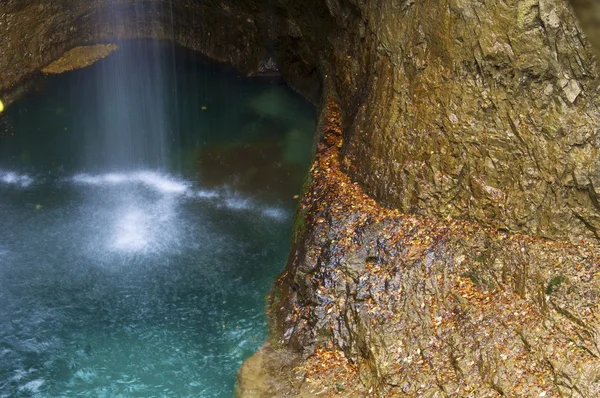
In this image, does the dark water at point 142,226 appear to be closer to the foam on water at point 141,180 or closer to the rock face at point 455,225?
the foam on water at point 141,180

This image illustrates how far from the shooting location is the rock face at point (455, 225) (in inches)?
386

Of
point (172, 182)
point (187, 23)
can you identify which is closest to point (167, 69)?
point (187, 23)

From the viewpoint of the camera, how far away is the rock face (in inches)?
386

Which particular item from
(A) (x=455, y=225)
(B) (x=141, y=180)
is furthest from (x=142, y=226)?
(A) (x=455, y=225)

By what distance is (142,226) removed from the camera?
45.5 feet

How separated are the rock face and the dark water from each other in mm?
1119

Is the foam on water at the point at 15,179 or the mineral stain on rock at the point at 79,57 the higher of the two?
the mineral stain on rock at the point at 79,57

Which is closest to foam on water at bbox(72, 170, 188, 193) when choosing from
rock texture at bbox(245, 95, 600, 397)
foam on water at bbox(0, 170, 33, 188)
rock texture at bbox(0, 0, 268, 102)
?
foam on water at bbox(0, 170, 33, 188)

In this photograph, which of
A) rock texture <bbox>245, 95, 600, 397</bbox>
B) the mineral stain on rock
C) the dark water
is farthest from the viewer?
the mineral stain on rock

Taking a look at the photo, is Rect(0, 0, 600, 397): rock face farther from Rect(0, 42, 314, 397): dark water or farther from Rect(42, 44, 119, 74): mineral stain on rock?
Rect(42, 44, 119, 74): mineral stain on rock

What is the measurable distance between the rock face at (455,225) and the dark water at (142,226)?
1.12m

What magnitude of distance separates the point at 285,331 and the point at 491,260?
3.57 m

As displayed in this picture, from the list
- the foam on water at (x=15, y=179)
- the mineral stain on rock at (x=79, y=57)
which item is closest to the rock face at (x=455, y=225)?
the foam on water at (x=15, y=179)

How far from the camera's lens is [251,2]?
19.2m
